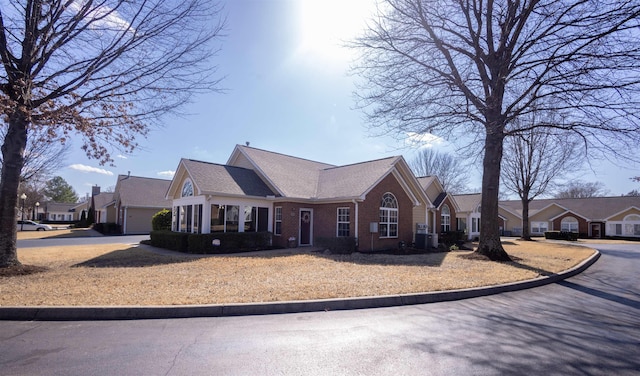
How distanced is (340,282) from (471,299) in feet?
9.77

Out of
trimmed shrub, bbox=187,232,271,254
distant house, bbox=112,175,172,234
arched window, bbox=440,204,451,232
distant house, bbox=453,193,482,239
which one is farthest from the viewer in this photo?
distant house, bbox=453,193,482,239

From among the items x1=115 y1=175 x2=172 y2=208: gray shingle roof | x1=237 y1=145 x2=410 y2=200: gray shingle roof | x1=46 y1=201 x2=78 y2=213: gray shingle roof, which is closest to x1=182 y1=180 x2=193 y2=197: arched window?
x1=237 y1=145 x2=410 y2=200: gray shingle roof

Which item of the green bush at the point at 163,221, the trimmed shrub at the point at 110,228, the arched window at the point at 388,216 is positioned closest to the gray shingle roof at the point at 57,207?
the trimmed shrub at the point at 110,228

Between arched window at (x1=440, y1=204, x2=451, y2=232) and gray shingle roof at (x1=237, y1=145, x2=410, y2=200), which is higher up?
gray shingle roof at (x1=237, y1=145, x2=410, y2=200)

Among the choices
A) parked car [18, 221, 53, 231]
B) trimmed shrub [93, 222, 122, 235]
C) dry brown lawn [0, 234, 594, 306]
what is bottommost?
parked car [18, 221, 53, 231]

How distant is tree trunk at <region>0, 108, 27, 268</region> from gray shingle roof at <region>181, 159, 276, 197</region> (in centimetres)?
694

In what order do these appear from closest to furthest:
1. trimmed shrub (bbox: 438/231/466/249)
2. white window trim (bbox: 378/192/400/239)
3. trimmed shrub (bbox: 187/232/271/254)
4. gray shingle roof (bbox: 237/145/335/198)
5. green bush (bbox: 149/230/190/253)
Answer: trimmed shrub (bbox: 187/232/271/254) < green bush (bbox: 149/230/190/253) < white window trim (bbox: 378/192/400/239) < gray shingle roof (bbox: 237/145/335/198) < trimmed shrub (bbox: 438/231/466/249)

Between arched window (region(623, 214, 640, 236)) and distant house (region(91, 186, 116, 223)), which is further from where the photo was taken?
arched window (region(623, 214, 640, 236))

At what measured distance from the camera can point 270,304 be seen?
6.45 meters

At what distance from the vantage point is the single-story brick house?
17.3 metres

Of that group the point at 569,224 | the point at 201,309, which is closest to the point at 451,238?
the point at 201,309

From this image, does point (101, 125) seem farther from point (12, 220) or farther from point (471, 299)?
point (471, 299)

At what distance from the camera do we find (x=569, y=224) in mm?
46219

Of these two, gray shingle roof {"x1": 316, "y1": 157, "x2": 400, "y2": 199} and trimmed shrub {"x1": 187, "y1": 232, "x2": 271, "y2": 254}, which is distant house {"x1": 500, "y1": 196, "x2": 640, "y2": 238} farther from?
trimmed shrub {"x1": 187, "y1": 232, "x2": 271, "y2": 254}
